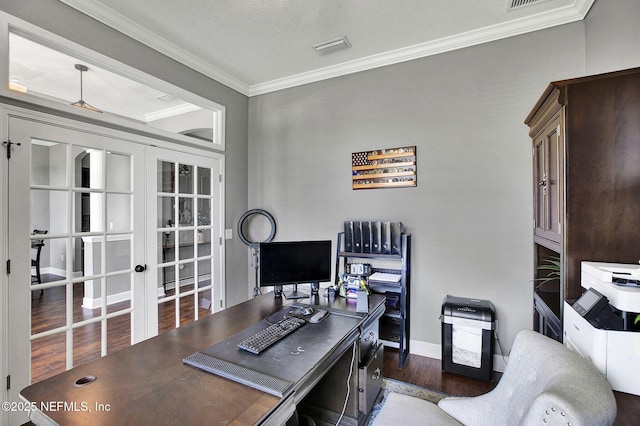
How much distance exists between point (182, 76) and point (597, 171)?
11.3 ft

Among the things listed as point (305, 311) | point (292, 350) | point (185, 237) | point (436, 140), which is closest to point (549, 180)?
point (436, 140)

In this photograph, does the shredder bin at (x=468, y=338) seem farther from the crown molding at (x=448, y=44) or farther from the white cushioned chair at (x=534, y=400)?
the crown molding at (x=448, y=44)

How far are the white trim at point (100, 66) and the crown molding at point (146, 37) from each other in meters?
0.27

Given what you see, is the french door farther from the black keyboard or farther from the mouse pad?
the black keyboard

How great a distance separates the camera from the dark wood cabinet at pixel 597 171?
1501mm

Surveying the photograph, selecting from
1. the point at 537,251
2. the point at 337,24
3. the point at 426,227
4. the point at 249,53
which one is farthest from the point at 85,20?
the point at 537,251

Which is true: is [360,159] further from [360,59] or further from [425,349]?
[425,349]

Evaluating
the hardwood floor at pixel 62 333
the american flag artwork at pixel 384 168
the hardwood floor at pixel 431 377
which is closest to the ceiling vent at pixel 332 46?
the american flag artwork at pixel 384 168

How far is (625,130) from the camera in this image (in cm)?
151

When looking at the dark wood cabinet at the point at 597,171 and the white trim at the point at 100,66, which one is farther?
the white trim at the point at 100,66

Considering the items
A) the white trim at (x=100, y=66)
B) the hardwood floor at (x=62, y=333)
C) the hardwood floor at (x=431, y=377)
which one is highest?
the white trim at (x=100, y=66)

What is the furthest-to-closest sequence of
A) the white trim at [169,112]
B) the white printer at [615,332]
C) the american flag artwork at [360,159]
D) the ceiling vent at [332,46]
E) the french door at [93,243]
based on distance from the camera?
the white trim at [169,112] < the american flag artwork at [360,159] < the ceiling vent at [332,46] < the french door at [93,243] < the white printer at [615,332]

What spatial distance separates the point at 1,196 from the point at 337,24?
276cm

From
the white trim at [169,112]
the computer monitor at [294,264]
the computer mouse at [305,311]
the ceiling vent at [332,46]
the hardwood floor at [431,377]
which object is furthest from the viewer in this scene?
the white trim at [169,112]
